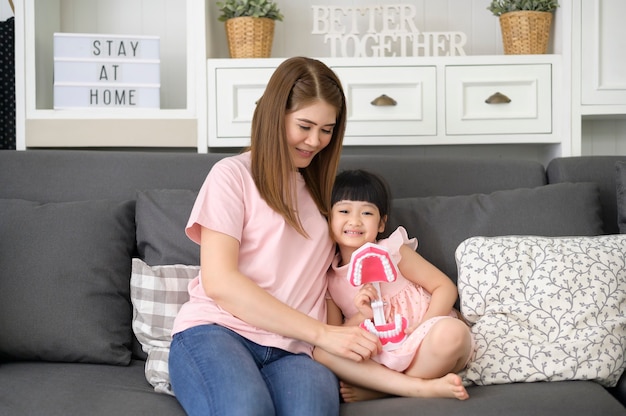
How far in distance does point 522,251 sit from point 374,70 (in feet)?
2.91

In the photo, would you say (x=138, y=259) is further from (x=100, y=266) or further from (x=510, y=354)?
(x=510, y=354)

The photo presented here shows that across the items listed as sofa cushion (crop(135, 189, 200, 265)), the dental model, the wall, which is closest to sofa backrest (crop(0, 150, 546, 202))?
sofa cushion (crop(135, 189, 200, 265))

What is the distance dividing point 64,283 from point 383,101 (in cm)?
117

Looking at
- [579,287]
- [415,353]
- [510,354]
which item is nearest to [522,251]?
[579,287]

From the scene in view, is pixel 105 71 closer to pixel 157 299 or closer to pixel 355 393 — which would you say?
pixel 157 299

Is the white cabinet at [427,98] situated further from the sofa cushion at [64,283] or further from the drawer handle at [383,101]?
the sofa cushion at [64,283]

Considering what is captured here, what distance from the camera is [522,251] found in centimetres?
179

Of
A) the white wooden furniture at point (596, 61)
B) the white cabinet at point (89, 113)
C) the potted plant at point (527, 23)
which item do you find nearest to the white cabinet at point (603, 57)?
the white wooden furniture at point (596, 61)

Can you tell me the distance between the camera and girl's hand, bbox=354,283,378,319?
1.62 meters

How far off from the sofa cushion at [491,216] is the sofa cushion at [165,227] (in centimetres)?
54

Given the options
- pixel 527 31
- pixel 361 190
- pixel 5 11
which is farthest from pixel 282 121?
pixel 5 11

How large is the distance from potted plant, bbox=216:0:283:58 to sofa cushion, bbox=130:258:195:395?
897 mm

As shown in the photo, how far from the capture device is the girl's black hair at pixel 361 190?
180 centimetres

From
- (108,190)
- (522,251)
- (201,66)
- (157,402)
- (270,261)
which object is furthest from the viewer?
(201,66)
